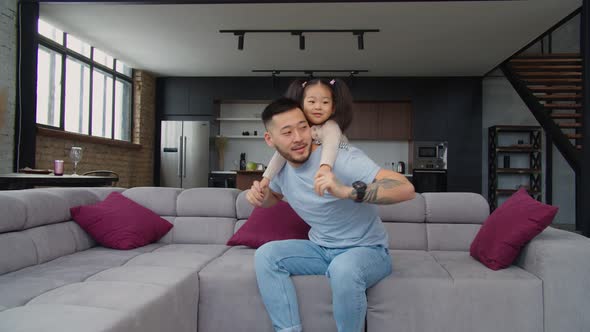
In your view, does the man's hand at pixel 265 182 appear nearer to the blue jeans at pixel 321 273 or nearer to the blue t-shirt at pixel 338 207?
the blue t-shirt at pixel 338 207

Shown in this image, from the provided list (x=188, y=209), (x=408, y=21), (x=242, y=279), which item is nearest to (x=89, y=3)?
(x=188, y=209)

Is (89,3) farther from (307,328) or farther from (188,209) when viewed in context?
(307,328)

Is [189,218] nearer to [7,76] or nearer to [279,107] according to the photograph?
[279,107]

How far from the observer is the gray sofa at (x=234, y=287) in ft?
5.37

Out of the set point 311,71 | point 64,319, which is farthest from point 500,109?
point 64,319

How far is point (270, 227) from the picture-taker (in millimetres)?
2596

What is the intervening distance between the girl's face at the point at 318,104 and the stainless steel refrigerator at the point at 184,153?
691 cm

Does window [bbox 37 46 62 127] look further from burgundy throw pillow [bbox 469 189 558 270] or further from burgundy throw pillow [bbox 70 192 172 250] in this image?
burgundy throw pillow [bbox 469 189 558 270]

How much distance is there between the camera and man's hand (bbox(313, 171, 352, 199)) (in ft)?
5.04

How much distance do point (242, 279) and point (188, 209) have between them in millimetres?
1067

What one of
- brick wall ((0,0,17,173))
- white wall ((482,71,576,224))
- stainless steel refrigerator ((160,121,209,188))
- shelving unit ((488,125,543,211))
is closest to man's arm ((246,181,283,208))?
brick wall ((0,0,17,173))

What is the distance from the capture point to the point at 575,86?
6926mm

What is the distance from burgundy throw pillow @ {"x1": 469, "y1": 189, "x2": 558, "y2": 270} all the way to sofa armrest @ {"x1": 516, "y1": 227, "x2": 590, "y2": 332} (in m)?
0.11

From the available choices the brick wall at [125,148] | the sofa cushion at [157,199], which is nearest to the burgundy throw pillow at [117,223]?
the sofa cushion at [157,199]
